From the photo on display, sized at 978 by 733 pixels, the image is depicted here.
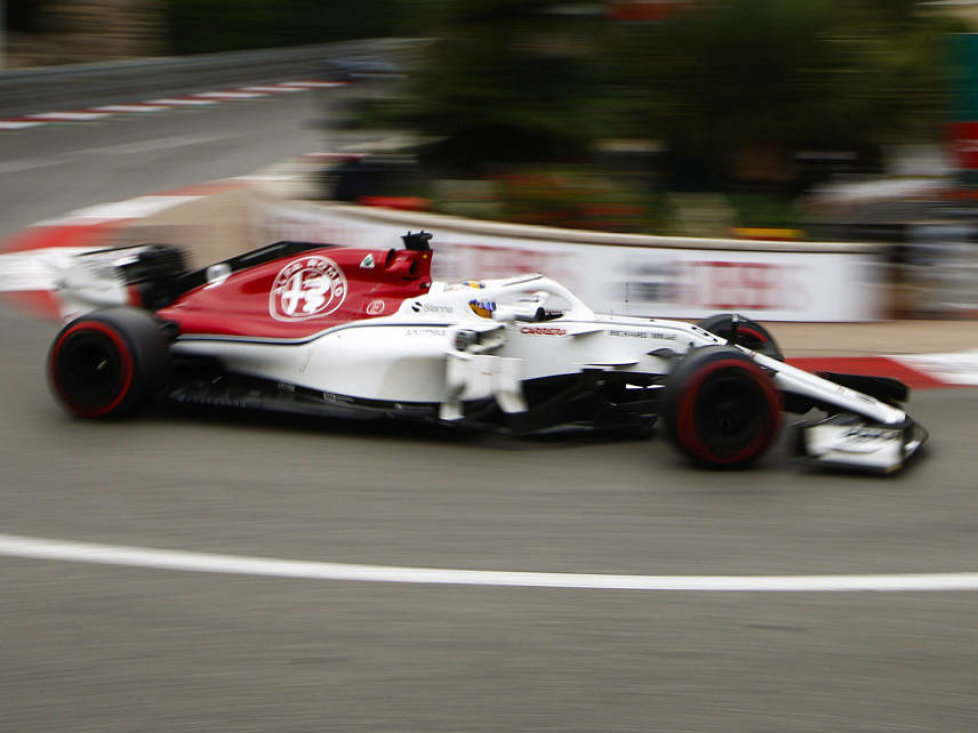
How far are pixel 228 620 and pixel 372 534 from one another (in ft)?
3.21

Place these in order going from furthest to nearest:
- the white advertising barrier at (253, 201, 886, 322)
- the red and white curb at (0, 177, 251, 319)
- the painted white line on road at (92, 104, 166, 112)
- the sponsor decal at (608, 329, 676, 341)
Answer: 1. the painted white line on road at (92, 104, 166, 112)
2. the red and white curb at (0, 177, 251, 319)
3. the white advertising barrier at (253, 201, 886, 322)
4. the sponsor decal at (608, 329, 676, 341)

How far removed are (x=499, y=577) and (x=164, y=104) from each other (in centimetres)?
1888

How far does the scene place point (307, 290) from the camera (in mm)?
6941

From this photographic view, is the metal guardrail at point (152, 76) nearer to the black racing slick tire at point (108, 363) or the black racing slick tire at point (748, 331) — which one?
the black racing slick tire at point (108, 363)

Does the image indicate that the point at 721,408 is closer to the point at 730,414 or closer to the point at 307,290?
the point at 730,414

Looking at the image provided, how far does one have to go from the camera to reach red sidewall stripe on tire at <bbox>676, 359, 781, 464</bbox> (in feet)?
19.6

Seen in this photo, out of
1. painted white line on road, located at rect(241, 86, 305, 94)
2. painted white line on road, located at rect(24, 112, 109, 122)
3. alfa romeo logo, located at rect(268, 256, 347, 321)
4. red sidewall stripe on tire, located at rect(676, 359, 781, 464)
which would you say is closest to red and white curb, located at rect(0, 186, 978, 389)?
alfa romeo logo, located at rect(268, 256, 347, 321)

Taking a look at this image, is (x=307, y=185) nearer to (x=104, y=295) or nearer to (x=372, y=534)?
(x=104, y=295)

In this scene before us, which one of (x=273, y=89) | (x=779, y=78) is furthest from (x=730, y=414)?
(x=273, y=89)

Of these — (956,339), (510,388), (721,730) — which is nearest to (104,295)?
(510,388)

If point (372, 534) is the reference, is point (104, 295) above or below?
above

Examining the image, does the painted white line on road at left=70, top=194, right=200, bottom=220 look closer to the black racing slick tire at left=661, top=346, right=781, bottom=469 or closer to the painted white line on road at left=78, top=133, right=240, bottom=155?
the painted white line on road at left=78, top=133, right=240, bottom=155

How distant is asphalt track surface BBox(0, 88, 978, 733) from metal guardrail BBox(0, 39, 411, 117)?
543 inches

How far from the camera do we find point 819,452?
20.1 feet
